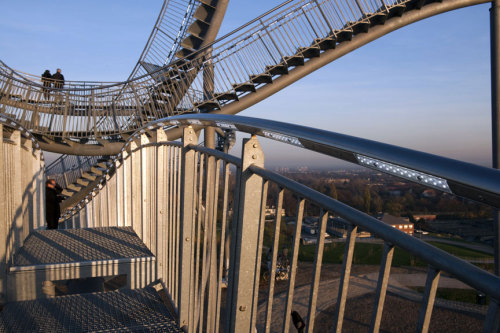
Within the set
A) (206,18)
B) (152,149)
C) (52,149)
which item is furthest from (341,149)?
(52,149)

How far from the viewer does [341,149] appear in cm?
86

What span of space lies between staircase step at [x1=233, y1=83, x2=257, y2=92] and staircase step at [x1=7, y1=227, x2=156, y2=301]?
581cm

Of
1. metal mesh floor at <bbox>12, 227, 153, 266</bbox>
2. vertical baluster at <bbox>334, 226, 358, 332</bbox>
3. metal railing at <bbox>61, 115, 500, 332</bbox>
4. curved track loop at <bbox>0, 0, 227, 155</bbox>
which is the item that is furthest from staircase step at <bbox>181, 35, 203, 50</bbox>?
vertical baluster at <bbox>334, 226, 358, 332</bbox>

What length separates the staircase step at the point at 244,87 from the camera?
8.55 metres

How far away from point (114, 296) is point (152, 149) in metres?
1.23

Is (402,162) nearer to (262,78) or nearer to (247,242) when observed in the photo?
(247,242)

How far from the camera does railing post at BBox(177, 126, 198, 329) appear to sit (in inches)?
82.5

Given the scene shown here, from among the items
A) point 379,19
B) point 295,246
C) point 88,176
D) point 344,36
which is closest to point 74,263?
point 295,246

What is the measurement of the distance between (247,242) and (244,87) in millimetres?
7627

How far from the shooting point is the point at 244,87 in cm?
876

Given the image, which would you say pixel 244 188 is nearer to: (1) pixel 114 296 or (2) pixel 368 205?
(2) pixel 368 205

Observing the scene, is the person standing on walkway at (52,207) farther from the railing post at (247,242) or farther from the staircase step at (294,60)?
the railing post at (247,242)

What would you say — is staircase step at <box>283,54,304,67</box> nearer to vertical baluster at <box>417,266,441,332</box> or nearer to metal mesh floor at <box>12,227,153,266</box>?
metal mesh floor at <box>12,227,153,266</box>

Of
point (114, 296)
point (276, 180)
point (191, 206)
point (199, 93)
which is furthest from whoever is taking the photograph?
point (199, 93)
